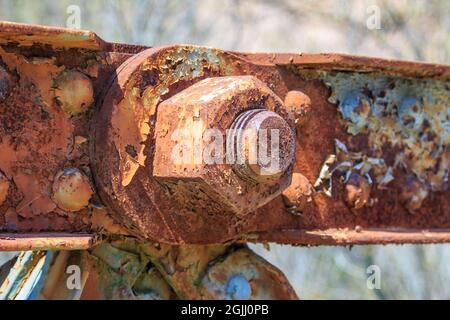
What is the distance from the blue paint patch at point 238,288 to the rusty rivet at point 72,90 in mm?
894

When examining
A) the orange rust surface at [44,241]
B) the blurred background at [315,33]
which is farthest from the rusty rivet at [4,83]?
the blurred background at [315,33]

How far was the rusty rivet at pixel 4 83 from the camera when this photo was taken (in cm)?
254

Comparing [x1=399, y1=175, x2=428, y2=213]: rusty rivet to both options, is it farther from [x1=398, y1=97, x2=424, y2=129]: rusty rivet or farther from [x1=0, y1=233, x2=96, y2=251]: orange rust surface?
[x1=0, y1=233, x2=96, y2=251]: orange rust surface

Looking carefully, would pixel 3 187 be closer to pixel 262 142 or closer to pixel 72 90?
pixel 72 90

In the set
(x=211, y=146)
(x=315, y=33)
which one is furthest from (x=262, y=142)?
(x=315, y=33)

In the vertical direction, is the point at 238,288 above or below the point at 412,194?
below

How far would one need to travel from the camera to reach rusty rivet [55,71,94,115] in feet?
8.61

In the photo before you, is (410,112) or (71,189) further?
(410,112)

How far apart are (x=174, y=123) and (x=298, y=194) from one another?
1.92 feet

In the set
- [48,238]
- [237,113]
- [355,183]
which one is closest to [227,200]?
[237,113]

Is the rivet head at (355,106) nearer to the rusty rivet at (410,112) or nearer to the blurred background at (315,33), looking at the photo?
the rusty rivet at (410,112)

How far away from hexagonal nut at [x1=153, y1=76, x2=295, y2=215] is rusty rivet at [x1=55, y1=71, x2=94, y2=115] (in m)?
0.21

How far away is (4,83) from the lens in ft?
8.34

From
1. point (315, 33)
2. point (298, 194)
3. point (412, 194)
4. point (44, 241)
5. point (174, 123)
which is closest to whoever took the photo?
point (44, 241)
